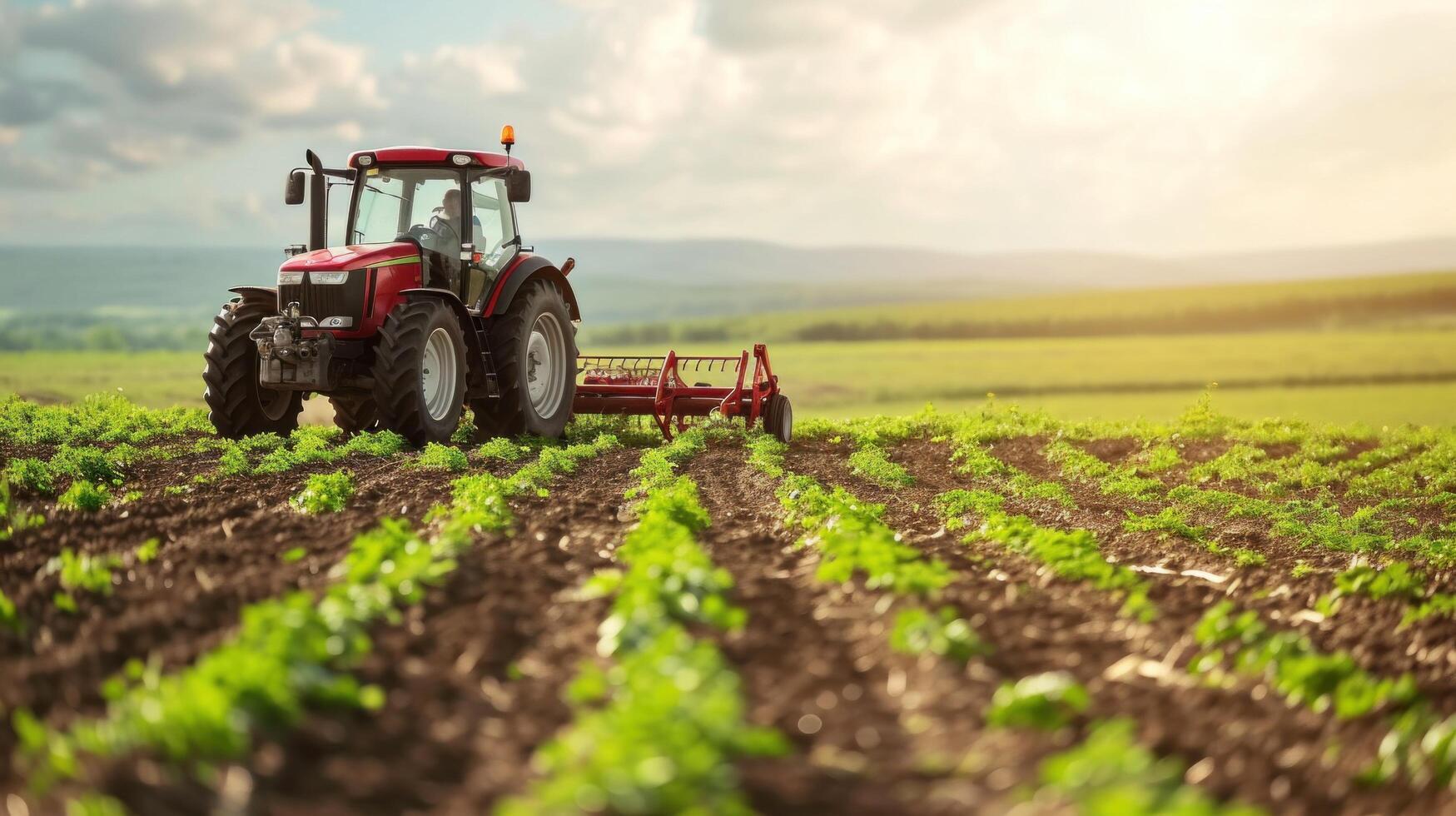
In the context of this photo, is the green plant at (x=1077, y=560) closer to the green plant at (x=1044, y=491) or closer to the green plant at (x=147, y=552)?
the green plant at (x=1044, y=491)

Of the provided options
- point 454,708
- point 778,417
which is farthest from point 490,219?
point 454,708

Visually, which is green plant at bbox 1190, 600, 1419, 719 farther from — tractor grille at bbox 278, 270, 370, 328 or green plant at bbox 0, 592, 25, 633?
tractor grille at bbox 278, 270, 370, 328

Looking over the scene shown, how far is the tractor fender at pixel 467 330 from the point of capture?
11812 millimetres

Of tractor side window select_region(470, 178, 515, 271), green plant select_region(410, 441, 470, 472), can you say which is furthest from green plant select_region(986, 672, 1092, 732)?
tractor side window select_region(470, 178, 515, 271)

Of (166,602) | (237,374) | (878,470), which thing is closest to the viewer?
(166,602)

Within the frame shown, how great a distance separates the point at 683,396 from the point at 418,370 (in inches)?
169

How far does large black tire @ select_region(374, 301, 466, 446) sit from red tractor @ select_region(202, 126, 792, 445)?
0.02 m

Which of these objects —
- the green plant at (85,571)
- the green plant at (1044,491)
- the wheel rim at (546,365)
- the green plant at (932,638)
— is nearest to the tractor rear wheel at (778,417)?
the wheel rim at (546,365)

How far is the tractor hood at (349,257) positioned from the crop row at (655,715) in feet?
24.0

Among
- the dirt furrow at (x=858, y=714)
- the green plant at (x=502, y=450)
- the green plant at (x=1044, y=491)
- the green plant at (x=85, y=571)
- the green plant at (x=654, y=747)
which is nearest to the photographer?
the green plant at (x=654, y=747)

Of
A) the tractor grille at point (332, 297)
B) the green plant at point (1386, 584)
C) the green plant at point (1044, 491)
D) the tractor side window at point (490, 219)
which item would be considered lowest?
the green plant at point (1044, 491)

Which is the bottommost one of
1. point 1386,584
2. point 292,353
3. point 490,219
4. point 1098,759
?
point 1386,584

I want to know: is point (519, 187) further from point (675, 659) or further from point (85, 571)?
point (675, 659)

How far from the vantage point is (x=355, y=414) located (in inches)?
574
